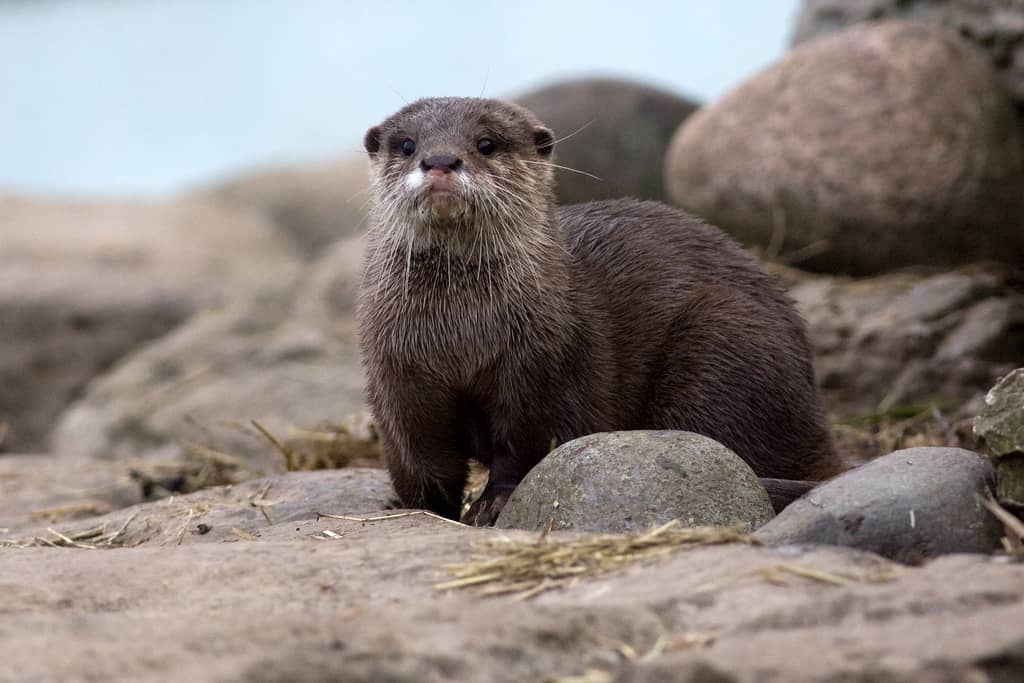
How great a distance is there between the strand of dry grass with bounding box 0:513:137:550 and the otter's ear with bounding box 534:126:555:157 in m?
1.57

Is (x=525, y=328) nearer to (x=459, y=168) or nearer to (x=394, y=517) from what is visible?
(x=459, y=168)

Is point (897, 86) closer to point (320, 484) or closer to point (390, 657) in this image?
point (320, 484)

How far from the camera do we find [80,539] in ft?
12.2

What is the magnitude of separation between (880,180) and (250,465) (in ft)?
9.71

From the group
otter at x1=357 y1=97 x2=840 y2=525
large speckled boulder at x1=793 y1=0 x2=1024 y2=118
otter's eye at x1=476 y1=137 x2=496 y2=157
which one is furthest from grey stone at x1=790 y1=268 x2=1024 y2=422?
otter's eye at x1=476 y1=137 x2=496 y2=157

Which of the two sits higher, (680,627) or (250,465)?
(680,627)

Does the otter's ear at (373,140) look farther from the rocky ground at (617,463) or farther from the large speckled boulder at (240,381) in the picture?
the large speckled boulder at (240,381)

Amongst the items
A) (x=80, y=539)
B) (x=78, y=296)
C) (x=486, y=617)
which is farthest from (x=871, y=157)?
(x=78, y=296)

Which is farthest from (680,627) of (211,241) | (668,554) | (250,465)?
(211,241)

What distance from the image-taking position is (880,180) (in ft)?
19.2

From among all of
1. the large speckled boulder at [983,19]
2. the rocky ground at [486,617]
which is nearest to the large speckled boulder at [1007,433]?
the rocky ground at [486,617]

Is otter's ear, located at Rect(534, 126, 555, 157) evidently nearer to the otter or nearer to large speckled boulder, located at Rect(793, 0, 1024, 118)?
the otter

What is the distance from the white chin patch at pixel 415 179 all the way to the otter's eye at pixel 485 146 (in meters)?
0.24

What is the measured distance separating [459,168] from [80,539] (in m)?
1.49
